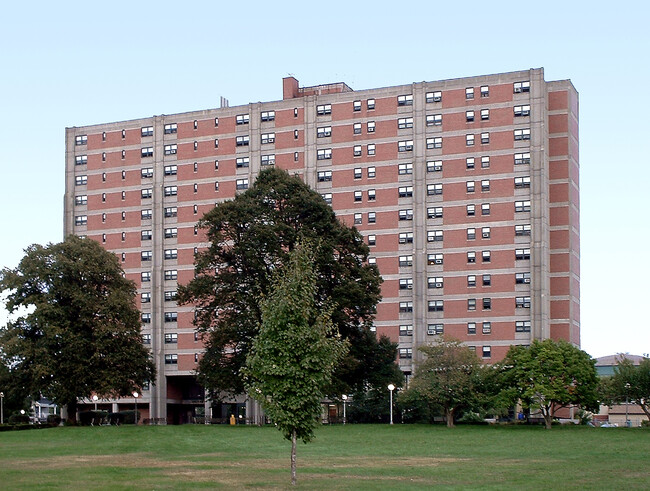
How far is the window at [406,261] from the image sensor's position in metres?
118

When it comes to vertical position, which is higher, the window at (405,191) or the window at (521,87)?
the window at (521,87)

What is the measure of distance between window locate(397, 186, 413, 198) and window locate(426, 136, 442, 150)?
5691 millimetres

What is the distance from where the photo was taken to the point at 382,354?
8250cm

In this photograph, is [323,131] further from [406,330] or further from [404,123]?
[406,330]

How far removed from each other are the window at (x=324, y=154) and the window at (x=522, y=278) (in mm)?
28607

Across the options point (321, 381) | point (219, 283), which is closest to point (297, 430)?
point (321, 381)

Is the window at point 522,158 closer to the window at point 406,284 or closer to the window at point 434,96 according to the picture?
the window at point 434,96

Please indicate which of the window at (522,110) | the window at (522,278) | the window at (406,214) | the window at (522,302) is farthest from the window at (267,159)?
the window at (522,302)

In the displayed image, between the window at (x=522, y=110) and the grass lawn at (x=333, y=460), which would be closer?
the grass lawn at (x=333, y=460)

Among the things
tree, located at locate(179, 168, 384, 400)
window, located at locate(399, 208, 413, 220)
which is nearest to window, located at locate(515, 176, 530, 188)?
window, located at locate(399, 208, 413, 220)

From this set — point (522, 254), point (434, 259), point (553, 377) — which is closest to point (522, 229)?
point (522, 254)

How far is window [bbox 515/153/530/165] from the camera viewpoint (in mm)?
113375

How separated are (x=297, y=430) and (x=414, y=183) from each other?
280 ft

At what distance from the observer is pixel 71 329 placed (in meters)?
85.6
